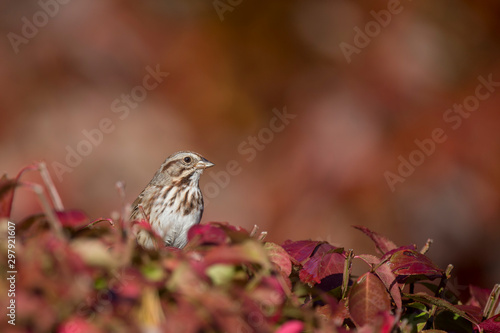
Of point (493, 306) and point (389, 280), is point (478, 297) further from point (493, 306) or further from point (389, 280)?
point (389, 280)

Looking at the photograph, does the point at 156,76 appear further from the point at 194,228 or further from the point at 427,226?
the point at 194,228

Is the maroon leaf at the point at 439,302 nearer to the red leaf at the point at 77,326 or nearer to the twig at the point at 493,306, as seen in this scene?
the twig at the point at 493,306

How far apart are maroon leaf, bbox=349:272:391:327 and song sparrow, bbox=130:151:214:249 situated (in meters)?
2.24

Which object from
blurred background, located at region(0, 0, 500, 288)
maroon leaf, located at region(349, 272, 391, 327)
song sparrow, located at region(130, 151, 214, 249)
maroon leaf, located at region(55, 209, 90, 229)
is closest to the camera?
maroon leaf, located at region(55, 209, 90, 229)

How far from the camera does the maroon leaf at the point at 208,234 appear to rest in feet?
5.45

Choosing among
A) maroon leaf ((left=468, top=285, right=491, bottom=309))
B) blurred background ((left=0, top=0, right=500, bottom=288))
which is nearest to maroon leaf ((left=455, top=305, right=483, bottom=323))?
maroon leaf ((left=468, top=285, right=491, bottom=309))

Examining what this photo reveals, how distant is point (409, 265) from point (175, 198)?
2.58 metres

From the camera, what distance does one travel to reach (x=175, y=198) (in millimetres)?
4461

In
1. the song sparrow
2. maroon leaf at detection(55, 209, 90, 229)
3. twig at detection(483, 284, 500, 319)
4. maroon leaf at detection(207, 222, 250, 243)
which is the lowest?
the song sparrow

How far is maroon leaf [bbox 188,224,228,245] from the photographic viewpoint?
1.66 metres

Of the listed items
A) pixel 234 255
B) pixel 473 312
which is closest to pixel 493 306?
pixel 473 312

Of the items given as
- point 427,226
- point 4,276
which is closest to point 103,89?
point 427,226

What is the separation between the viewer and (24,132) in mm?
5422

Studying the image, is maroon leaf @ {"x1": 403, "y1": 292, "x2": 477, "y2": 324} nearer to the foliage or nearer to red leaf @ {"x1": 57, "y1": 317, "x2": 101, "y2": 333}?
the foliage
